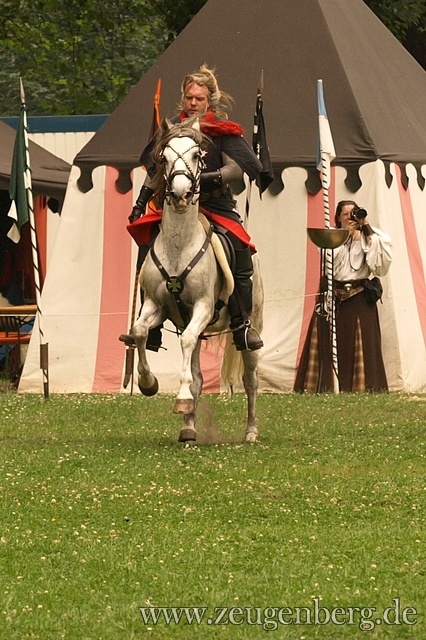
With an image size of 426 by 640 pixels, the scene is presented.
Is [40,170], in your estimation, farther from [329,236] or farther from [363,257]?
[329,236]

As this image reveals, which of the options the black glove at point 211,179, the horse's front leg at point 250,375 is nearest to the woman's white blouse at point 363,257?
the horse's front leg at point 250,375

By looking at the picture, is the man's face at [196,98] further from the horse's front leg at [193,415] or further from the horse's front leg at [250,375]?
the horse's front leg at [250,375]

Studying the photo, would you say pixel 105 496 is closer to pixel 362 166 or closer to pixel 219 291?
pixel 219 291

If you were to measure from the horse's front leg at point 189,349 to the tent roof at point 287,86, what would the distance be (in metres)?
5.63

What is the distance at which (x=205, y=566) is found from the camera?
275 inches

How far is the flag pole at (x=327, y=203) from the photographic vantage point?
15250mm

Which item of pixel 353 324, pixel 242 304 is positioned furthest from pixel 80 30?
pixel 242 304

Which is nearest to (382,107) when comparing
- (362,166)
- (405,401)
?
(362,166)

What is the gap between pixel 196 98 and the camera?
35.6 ft

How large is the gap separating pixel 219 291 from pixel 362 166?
5.20 m

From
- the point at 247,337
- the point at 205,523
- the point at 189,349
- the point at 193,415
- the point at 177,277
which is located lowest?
the point at 205,523

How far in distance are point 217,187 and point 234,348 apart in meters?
1.52

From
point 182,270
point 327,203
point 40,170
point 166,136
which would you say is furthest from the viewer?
point 40,170

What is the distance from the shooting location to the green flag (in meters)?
15.0
